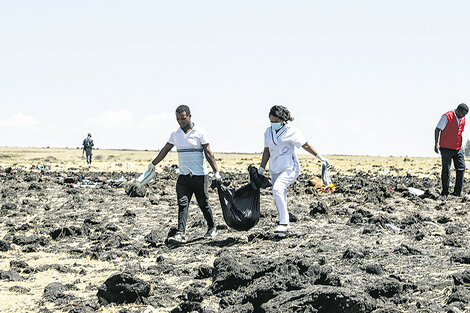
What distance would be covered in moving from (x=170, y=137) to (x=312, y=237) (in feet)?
7.95

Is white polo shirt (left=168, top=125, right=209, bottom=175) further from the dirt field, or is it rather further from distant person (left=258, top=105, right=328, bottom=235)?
the dirt field

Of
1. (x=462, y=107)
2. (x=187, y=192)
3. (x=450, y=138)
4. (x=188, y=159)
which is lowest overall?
(x=187, y=192)

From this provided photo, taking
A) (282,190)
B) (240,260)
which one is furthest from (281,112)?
(240,260)

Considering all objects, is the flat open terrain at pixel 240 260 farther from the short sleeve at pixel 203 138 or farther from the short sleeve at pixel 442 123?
the short sleeve at pixel 442 123

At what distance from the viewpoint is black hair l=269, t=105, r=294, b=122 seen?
7637 millimetres

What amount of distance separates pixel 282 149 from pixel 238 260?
2.47 metres

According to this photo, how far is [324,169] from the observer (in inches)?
324

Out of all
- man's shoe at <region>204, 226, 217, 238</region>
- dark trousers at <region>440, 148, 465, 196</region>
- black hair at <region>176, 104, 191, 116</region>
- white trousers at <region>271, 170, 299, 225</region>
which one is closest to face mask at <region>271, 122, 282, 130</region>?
white trousers at <region>271, 170, 299, 225</region>

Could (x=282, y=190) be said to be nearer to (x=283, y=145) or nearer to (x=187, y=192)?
(x=283, y=145)

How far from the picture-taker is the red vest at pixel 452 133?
11508 mm

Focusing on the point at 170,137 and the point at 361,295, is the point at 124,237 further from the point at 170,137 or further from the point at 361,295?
the point at 361,295

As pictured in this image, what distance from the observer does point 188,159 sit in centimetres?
768

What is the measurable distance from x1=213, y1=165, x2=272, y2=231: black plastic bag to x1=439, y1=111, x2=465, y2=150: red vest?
543cm

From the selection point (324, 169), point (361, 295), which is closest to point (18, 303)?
point (361, 295)
